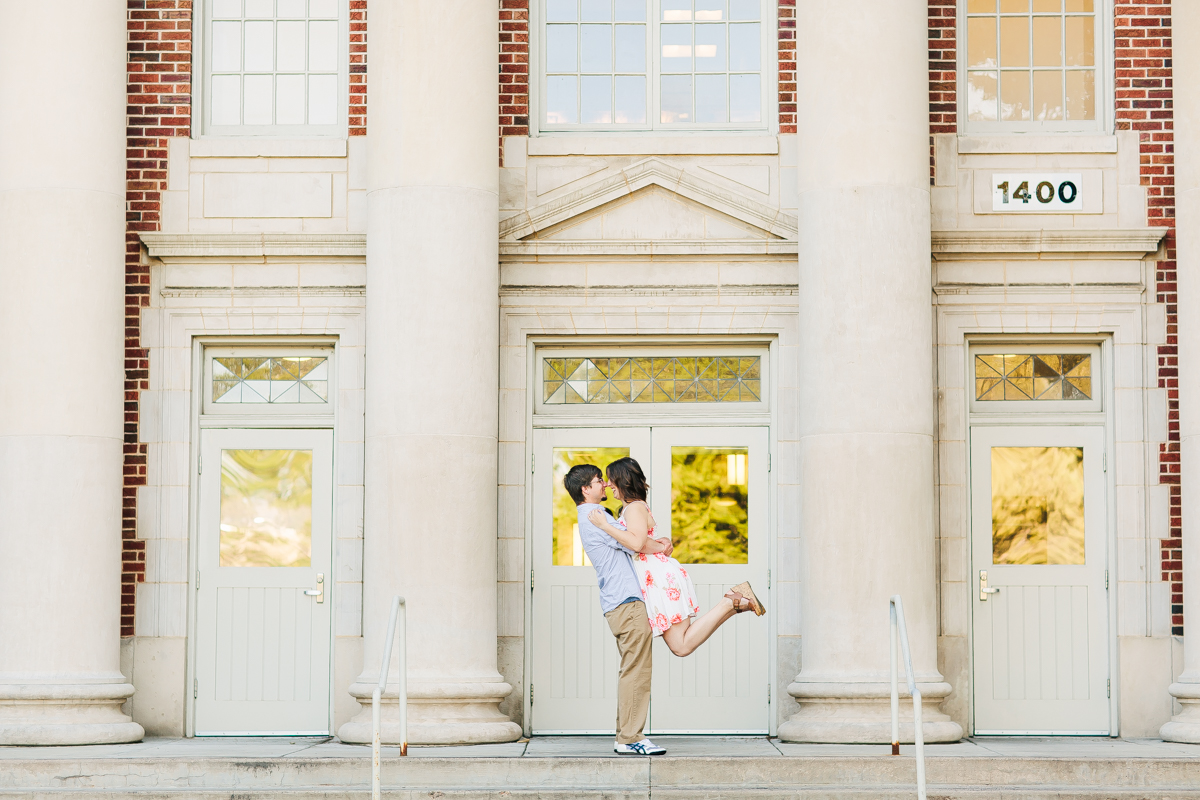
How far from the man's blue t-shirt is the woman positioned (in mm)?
59

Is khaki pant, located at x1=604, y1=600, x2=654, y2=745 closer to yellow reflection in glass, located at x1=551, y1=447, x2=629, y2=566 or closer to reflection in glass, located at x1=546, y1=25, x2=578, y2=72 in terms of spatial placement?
yellow reflection in glass, located at x1=551, y1=447, x2=629, y2=566

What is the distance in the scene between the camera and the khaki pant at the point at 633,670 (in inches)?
369

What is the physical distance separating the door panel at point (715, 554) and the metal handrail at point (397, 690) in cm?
206

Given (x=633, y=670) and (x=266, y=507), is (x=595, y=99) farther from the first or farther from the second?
(x=633, y=670)

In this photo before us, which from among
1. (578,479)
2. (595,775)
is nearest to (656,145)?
(578,479)

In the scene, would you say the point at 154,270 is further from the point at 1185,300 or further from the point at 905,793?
the point at 1185,300

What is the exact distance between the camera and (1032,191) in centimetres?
1124

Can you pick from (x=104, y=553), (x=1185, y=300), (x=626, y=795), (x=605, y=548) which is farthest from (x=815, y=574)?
(x=104, y=553)

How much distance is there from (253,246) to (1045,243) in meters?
5.66

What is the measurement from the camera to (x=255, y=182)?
1126 cm

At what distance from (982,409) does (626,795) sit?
167 inches

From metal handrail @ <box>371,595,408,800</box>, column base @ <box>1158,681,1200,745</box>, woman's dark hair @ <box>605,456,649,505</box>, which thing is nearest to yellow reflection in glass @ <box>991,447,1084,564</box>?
column base @ <box>1158,681,1200,745</box>

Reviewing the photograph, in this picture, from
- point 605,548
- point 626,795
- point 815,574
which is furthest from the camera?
point 815,574

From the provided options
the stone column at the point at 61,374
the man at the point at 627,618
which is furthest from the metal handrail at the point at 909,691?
the stone column at the point at 61,374
